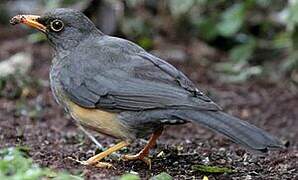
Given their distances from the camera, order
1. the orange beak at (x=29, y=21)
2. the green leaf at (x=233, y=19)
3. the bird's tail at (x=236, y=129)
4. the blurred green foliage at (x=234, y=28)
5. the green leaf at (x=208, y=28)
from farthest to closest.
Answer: the green leaf at (x=208, y=28) < the blurred green foliage at (x=234, y=28) < the green leaf at (x=233, y=19) < the orange beak at (x=29, y=21) < the bird's tail at (x=236, y=129)

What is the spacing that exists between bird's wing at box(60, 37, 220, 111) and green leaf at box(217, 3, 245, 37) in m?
3.19

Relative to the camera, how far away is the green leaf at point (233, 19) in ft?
28.0

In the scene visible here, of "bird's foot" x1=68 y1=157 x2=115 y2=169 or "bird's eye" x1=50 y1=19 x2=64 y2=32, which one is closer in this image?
"bird's foot" x1=68 y1=157 x2=115 y2=169

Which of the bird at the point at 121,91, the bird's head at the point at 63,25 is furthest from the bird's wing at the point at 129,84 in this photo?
the bird's head at the point at 63,25

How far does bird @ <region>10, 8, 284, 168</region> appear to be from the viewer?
16.4ft

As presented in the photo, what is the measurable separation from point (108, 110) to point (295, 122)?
9.87ft

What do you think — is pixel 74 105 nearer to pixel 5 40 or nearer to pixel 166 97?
pixel 166 97

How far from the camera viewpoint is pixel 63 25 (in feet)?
18.9

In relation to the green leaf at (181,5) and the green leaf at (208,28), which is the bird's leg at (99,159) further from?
the green leaf at (208,28)

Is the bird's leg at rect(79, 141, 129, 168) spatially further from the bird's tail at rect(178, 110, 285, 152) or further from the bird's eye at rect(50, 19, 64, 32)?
the bird's eye at rect(50, 19, 64, 32)

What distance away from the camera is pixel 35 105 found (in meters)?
7.90

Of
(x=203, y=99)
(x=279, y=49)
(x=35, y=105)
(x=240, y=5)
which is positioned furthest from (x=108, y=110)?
(x=279, y=49)

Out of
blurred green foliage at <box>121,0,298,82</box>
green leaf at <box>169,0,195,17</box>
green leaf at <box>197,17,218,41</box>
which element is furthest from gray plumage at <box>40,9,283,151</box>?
green leaf at <box>197,17,218,41</box>

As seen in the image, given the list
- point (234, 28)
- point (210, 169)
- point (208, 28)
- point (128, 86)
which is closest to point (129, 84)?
point (128, 86)
